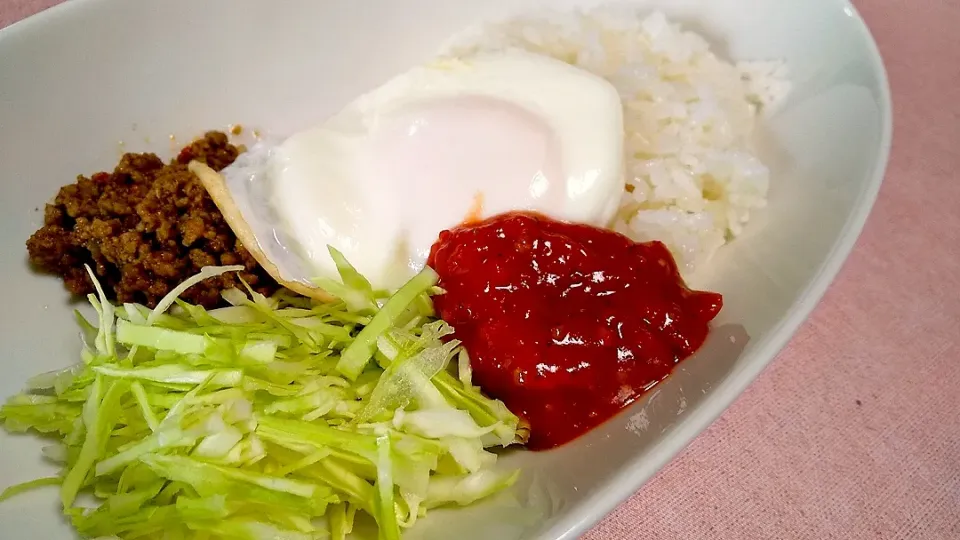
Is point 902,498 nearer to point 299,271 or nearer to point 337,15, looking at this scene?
point 299,271

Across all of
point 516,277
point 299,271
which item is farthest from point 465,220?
point 299,271

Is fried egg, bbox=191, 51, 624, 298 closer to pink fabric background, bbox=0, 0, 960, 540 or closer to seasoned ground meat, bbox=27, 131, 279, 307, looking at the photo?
seasoned ground meat, bbox=27, 131, 279, 307

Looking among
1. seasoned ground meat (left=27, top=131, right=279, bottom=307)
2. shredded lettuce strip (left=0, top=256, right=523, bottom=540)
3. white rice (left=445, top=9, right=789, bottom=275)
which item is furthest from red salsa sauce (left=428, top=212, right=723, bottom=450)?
seasoned ground meat (left=27, top=131, right=279, bottom=307)

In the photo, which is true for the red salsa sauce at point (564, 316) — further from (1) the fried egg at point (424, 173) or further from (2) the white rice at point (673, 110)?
(2) the white rice at point (673, 110)

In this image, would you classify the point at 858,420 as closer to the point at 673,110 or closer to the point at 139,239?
the point at 673,110

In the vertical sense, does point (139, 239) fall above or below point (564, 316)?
above

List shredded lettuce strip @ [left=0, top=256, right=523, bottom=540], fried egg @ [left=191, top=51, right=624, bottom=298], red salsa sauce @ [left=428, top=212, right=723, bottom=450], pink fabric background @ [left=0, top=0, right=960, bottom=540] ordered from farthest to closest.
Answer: fried egg @ [left=191, top=51, right=624, bottom=298]
pink fabric background @ [left=0, top=0, right=960, bottom=540]
red salsa sauce @ [left=428, top=212, right=723, bottom=450]
shredded lettuce strip @ [left=0, top=256, right=523, bottom=540]

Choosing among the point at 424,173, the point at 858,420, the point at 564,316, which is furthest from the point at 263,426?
the point at 858,420
